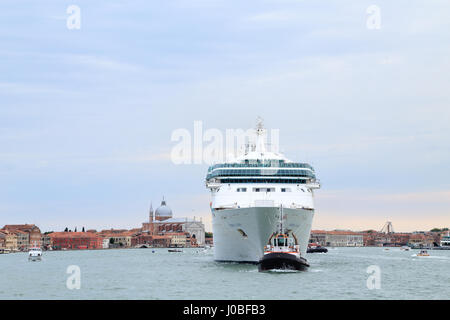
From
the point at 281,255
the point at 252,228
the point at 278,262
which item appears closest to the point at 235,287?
the point at 278,262

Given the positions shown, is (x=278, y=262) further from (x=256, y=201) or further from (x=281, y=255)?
(x=256, y=201)

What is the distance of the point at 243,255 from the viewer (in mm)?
A: 63156

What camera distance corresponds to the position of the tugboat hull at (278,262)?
2158 inches

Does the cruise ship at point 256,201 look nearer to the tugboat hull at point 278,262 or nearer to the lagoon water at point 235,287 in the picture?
the lagoon water at point 235,287

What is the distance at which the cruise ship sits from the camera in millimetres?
59938

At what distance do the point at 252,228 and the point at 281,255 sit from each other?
17.8 feet

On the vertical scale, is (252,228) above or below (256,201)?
below

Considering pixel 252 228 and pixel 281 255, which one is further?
pixel 252 228

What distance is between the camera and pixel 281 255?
182ft

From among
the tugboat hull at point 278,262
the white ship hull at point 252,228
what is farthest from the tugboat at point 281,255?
the white ship hull at point 252,228

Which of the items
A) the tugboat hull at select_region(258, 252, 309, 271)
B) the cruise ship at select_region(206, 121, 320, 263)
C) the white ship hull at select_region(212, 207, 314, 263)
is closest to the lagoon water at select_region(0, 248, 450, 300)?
the tugboat hull at select_region(258, 252, 309, 271)

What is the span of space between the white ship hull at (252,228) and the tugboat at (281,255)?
4.31 ft
